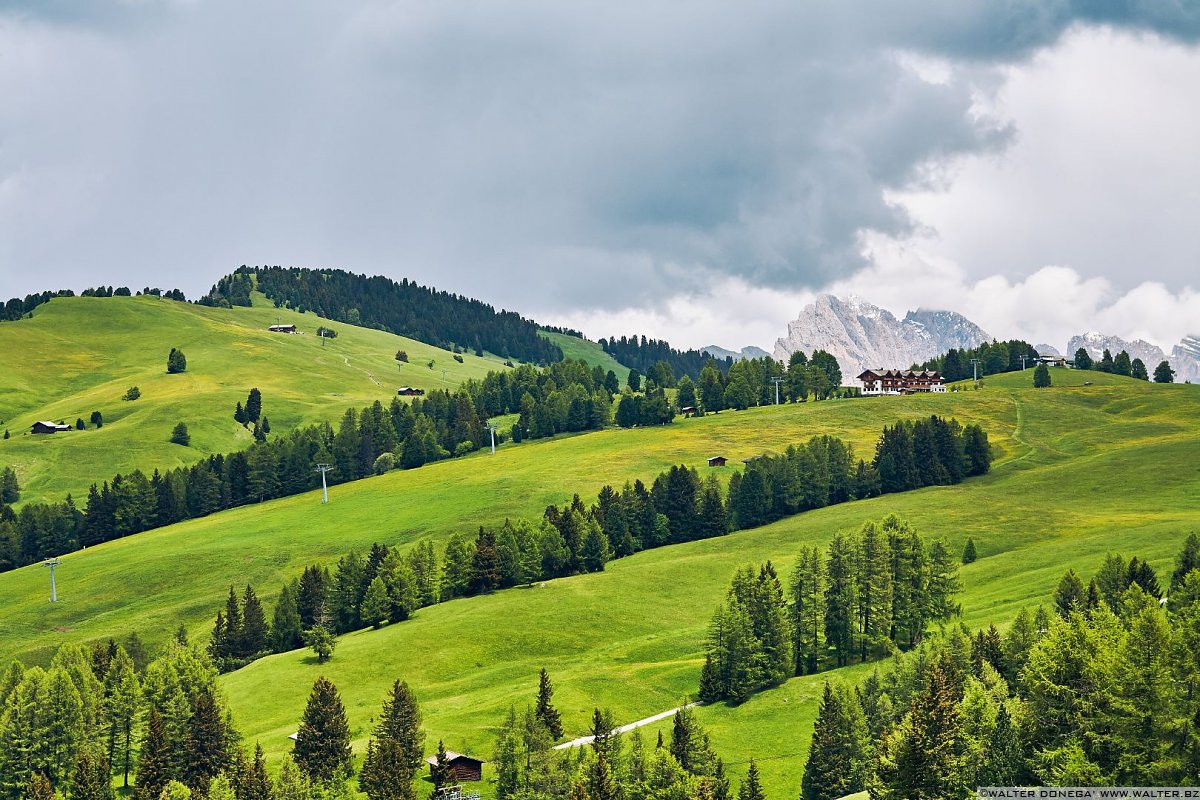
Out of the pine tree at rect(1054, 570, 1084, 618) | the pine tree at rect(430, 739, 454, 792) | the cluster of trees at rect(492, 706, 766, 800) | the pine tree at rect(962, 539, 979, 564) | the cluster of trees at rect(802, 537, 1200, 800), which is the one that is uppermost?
the cluster of trees at rect(802, 537, 1200, 800)

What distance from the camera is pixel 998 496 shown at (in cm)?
17850

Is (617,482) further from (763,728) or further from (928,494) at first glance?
(763,728)

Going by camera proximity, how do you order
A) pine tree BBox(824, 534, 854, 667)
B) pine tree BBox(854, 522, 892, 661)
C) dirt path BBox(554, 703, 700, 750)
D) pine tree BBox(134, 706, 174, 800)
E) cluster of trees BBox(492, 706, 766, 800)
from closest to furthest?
A: cluster of trees BBox(492, 706, 766, 800), pine tree BBox(134, 706, 174, 800), dirt path BBox(554, 703, 700, 750), pine tree BBox(854, 522, 892, 661), pine tree BBox(824, 534, 854, 667)

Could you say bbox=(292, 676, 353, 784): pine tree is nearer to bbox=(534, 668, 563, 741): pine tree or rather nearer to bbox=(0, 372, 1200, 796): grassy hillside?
bbox=(0, 372, 1200, 796): grassy hillside

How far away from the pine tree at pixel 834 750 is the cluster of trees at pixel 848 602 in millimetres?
31362

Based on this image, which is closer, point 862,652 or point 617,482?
point 862,652

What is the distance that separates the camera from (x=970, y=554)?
482 feet

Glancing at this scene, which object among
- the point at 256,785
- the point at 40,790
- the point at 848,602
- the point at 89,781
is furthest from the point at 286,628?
the point at 848,602

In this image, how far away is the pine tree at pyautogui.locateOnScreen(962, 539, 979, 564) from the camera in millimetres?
146125

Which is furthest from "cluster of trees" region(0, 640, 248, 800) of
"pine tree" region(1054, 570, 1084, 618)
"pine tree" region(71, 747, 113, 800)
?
"pine tree" region(1054, 570, 1084, 618)

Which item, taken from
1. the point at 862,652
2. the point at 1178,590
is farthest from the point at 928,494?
the point at 1178,590

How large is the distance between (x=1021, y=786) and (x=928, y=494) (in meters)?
132

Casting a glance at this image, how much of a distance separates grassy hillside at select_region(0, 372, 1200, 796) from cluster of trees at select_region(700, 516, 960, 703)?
15.2 feet

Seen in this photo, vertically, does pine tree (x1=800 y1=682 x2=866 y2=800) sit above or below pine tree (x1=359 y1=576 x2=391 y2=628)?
below
